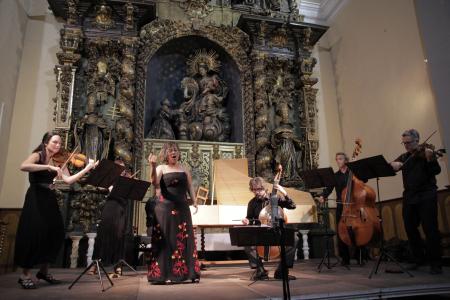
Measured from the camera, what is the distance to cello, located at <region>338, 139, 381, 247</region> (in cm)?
490

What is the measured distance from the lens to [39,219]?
3836 millimetres

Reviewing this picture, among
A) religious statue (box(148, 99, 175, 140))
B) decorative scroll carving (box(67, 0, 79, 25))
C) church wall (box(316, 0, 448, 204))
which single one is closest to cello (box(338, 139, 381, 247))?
church wall (box(316, 0, 448, 204))

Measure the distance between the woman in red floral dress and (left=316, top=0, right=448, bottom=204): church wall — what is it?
4278 millimetres

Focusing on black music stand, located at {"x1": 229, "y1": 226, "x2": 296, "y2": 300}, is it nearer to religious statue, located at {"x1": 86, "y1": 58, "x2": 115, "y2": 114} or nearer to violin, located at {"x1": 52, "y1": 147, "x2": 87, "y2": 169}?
violin, located at {"x1": 52, "y1": 147, "x2": 87, "y2": 169}

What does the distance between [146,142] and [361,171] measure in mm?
4913

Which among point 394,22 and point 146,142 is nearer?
point 394,22

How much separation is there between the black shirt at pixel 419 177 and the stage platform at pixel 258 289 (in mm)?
968

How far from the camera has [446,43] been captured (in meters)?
2.98

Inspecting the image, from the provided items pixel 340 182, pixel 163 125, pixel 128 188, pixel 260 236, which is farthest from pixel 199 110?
pixel 260 236

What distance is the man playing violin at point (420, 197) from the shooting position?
4.52 metres

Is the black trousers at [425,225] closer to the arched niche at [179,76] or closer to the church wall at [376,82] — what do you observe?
the church wall at [376,82]

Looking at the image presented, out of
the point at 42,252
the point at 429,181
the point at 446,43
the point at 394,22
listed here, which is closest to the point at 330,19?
the point at 394,22

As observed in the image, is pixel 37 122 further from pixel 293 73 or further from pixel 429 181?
pixel 429 181

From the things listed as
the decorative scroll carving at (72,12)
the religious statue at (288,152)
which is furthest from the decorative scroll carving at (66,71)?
the religious statue at (288,152)
